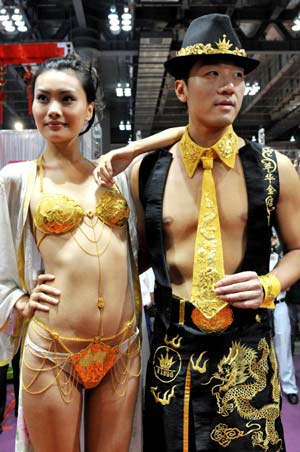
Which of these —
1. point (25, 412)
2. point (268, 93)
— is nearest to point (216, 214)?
point (25, 412)

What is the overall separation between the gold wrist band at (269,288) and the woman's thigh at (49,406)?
25.4 inches

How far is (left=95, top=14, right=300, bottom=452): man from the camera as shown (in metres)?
1.59

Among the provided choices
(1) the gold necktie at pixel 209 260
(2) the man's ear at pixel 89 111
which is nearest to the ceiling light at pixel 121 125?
(2) the man's ear at pixel 89 111

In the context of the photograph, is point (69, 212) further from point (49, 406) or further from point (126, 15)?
point (126, 15)

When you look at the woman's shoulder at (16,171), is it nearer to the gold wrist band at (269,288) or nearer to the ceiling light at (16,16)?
the gold wrist band at (269,288)

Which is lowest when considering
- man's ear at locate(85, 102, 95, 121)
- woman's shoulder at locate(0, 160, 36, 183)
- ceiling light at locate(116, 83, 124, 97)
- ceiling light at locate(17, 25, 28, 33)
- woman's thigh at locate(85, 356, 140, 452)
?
woman's thigh at locate(85, 356, 140, 452)

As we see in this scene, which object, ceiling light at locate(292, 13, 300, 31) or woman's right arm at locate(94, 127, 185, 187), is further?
ceiling light at locate(292, 13, 300, 31)

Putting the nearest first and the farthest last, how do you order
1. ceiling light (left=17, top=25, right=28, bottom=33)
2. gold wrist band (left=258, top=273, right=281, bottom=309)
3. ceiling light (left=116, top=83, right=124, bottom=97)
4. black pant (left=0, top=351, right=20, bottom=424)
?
gold wrist band (left=258, top=273, right=281, bottom=309) → black pant (left=0, top=351, right=20, bottom=424) → ceiling light (left=17, top=25, right=28, bottom=33) → ceiling light (left=116, top=83, right=124, bottom=97)

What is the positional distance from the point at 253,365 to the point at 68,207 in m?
0.76

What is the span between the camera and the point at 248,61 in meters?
1.63

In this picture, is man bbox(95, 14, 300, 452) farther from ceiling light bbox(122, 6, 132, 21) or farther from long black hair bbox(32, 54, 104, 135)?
ceiling light bbox(122, 6, 132, 21)

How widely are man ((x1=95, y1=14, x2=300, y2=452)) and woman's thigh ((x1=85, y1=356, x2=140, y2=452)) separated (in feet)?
0.26

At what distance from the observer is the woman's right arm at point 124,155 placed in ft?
5.64

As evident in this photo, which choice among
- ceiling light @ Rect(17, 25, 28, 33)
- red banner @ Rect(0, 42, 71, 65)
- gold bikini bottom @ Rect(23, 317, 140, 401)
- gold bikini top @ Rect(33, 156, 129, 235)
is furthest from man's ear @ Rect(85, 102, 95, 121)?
ceiling light @ Rect(17, 25, 28, 33)
